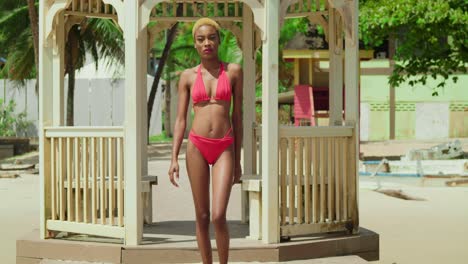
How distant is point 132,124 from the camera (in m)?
9.21

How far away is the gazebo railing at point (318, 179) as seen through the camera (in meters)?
9.55

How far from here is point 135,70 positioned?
9.14 metres

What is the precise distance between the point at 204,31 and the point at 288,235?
2.65 meters

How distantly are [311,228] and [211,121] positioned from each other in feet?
8.08

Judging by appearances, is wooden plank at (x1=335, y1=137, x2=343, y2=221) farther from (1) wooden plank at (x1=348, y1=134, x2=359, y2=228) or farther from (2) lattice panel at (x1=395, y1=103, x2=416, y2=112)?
(2) lattice panel at (x1=395, y1=103, x2=416, y2=112)

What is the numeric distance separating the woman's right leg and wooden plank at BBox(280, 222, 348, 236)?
77.1 inches

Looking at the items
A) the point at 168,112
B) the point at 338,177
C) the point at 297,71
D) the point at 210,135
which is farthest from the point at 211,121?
the point at 168,112

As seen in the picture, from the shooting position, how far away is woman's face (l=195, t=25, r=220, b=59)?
7.58 metres

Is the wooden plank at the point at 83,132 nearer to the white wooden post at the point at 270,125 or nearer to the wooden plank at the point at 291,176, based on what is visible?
the white wooden post at the point at 270,125

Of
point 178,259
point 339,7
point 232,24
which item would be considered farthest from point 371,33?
point 178,259

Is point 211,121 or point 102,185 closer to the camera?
point 211,121

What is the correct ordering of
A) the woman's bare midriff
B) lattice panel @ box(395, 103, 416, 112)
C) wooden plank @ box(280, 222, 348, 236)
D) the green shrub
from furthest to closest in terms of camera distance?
lattice panel @ box(395, 103, 416, 112), the green shrub, wooden plank @ box(280, 222, 348, 236), the woman's bare midriff

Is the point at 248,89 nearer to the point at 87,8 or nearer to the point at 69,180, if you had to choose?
the point at 87,8

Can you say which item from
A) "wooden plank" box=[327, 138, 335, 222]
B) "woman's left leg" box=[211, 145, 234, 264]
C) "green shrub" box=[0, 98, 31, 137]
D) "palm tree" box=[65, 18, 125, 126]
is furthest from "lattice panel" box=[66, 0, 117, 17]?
"green shrub" box=[0, 98, 31, 137]
